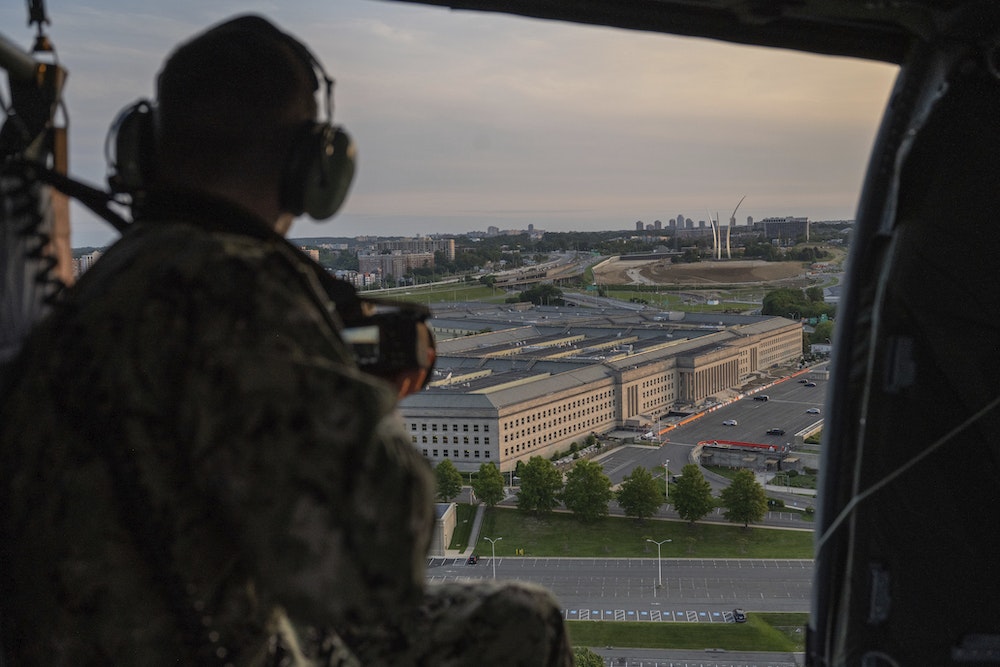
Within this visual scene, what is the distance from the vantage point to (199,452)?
1.63ft

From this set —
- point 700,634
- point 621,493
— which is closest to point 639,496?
point 621,493

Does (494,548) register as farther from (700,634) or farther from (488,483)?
(700,634)

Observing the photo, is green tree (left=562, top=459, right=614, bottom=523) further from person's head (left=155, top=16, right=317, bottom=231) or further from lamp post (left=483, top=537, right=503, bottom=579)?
person's head (left=155, top=16, right=317, bottom=231)

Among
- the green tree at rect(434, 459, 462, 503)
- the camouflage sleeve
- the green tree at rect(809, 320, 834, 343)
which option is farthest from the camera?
the green tree at rect(434, 459, 462, 503)

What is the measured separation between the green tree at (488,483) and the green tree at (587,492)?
0.92 m

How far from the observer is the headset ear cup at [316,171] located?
62cm

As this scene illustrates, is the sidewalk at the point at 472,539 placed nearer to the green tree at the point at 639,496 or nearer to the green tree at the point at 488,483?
the green tree at the point at 488,483

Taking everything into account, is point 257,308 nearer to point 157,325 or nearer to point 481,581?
point 157,325

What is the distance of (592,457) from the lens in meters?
8.12

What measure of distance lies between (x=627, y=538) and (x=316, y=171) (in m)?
6.97

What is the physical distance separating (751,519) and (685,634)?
5.84 feet

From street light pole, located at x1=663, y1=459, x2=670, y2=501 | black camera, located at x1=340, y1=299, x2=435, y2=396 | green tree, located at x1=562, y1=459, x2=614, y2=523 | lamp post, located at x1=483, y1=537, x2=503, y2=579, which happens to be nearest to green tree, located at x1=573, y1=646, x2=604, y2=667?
lamp post, located at x1=483, y1=537, x2=503, y2=579

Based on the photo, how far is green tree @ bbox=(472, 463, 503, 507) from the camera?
627cm

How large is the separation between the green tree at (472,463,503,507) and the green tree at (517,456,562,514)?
310 millimetres
